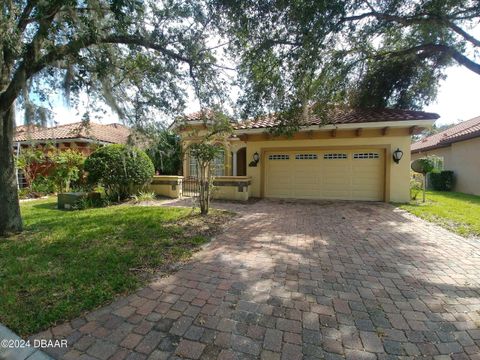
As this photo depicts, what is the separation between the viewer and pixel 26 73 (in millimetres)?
4695

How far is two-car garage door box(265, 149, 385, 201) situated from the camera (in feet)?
34.2

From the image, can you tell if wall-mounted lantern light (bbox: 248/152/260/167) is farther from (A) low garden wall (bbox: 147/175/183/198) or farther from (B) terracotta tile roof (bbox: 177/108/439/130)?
(A) low garden wall (bbox: 147/175/183/198)

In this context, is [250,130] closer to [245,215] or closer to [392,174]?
[245,215]

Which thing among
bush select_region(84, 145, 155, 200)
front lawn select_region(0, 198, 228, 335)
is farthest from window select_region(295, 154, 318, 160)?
bush select_region(84, 145, 155, 200)

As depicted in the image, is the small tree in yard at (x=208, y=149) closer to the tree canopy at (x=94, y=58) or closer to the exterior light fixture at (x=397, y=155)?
the tree canopy at (x=94, y=58)

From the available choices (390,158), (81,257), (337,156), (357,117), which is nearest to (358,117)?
(357,117)

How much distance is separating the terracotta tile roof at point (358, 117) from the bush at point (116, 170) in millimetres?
4415

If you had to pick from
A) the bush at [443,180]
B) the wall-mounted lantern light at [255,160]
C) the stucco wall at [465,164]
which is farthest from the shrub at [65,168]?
the bush at [443,180]

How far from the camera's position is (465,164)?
1384cm

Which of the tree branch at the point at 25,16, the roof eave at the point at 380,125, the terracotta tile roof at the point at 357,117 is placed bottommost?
the roof eave at the point at 380,125

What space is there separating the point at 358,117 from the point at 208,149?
257 inches

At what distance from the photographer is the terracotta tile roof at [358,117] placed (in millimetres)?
9148

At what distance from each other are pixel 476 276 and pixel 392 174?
23.4 ft

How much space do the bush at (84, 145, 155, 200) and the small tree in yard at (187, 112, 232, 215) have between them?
309 cm
